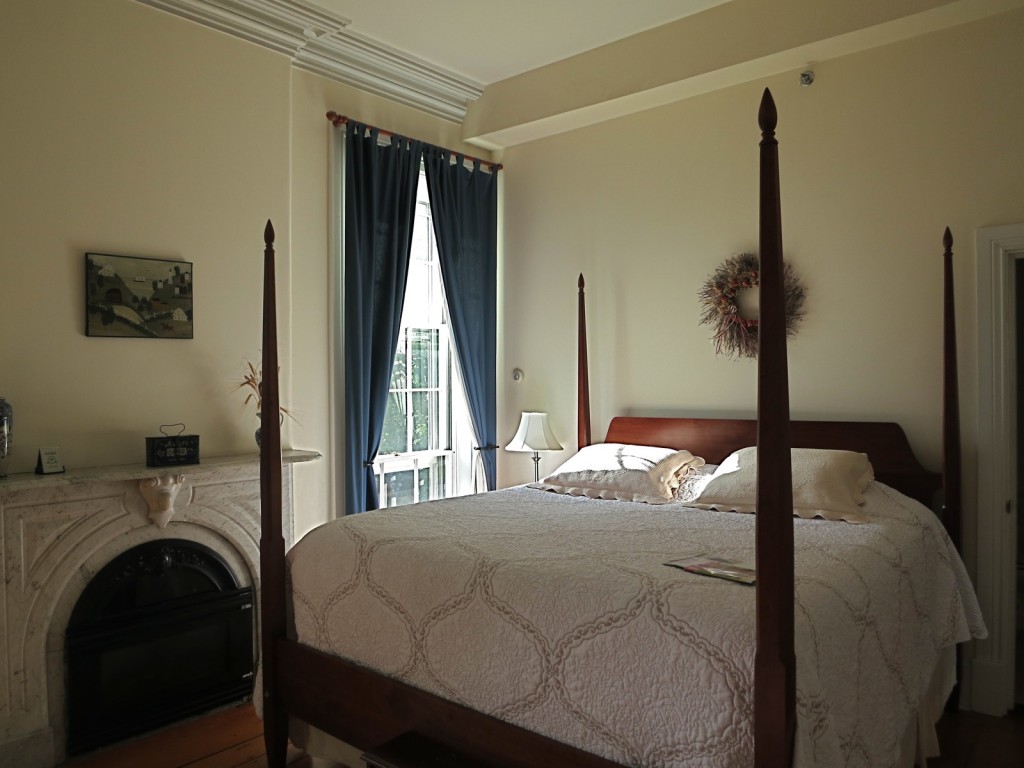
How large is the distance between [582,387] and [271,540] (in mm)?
2324

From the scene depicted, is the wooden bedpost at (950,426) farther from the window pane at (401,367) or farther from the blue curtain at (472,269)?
the window pane at (401,367)

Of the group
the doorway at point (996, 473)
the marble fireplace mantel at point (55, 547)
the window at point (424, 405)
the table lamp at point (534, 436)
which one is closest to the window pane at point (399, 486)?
the window at point (424, 405)

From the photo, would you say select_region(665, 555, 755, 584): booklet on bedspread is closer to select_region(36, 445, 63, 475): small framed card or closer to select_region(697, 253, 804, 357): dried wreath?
select_region(697, 253, 804, 357): dried wreath

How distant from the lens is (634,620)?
1901 mm

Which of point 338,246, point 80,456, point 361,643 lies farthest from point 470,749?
point 338,246

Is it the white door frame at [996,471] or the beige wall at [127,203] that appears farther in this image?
the white door frame at [996,471]

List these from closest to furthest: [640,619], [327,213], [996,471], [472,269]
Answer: [640,619] → [996,471] → [327,213] → [472,269]

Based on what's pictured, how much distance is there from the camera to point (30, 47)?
302 cm

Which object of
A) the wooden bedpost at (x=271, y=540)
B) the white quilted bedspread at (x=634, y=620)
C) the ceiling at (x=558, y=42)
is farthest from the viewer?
the ceiling at (x=558, y=42)

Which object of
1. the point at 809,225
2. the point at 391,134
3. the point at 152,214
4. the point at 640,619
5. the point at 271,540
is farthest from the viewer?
the point at 391,134

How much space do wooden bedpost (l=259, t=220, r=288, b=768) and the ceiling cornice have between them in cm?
153

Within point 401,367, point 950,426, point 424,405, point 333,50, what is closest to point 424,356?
point 401,367

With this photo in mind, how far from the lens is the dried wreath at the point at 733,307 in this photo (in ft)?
13.0

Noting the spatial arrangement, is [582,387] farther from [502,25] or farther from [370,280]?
[502,25]
